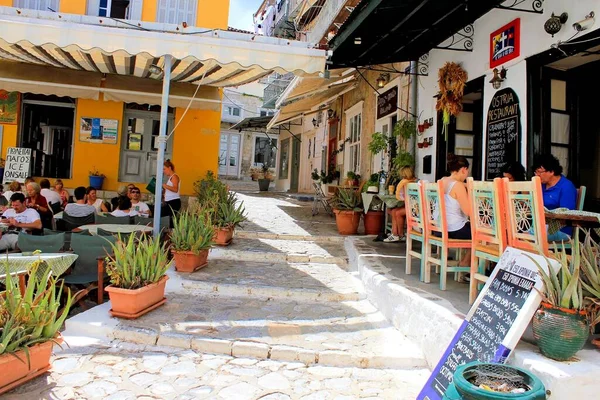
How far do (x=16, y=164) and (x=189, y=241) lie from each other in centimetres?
629

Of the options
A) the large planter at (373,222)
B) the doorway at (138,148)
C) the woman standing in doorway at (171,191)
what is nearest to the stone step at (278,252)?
the large planter at (373,222)

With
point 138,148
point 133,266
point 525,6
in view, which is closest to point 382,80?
point 525,6

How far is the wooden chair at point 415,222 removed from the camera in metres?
4.34

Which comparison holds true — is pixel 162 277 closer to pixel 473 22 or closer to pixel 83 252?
pixel 83 252

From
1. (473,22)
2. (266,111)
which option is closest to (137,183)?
(473,22)

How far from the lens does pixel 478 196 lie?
3.50 metres

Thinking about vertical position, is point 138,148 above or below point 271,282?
above

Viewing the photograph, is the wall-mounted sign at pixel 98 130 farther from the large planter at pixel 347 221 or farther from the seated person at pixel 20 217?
the large planter at pixel 347 221

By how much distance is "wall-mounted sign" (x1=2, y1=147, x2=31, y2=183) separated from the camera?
29.0 ft

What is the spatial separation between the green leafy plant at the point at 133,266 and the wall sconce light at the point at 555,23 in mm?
4604

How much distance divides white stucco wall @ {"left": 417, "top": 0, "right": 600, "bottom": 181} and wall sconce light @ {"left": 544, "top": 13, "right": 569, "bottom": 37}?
0.05m

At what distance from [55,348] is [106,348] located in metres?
0.39

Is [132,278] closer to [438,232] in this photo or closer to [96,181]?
[438,232]

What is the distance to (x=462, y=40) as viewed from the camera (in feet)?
20.2
